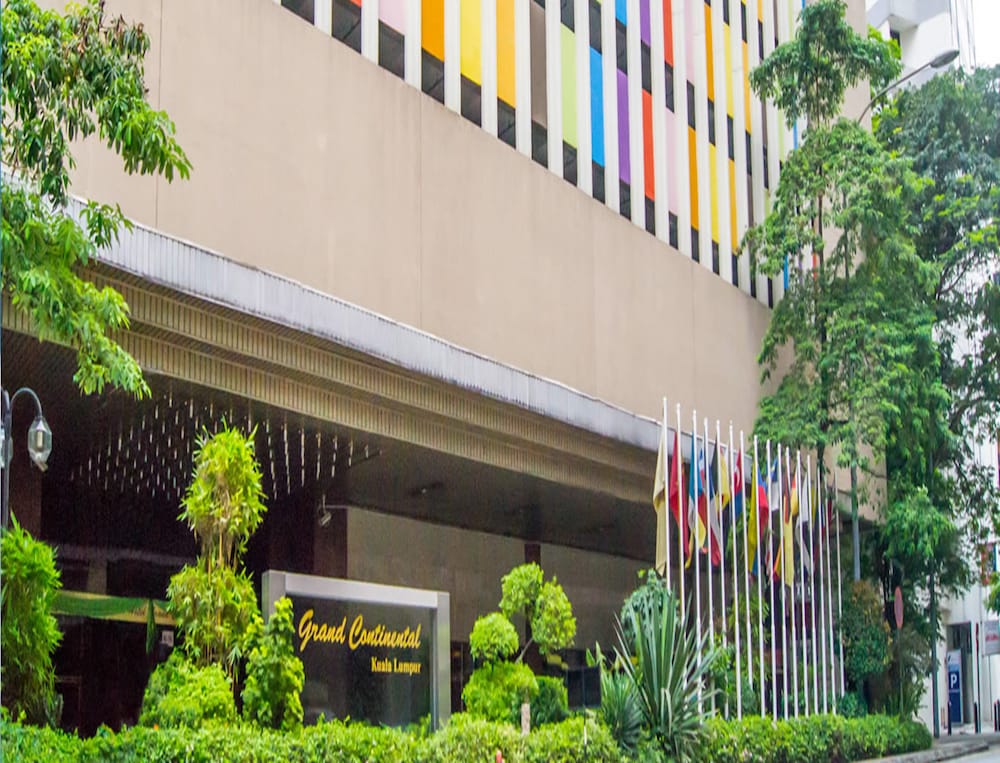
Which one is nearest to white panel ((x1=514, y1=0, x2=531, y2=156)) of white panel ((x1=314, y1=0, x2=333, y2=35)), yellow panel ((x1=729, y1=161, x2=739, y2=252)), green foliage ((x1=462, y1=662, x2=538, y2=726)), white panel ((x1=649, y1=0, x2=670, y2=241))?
white panel ((x1=649, y1=0, x2=670, y2=241))

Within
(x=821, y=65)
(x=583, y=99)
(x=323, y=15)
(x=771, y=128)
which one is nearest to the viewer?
(x=323, y=15)

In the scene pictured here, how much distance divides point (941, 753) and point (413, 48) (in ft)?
58.6

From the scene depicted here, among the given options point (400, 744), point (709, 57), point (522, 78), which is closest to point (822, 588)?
point (522, 78)

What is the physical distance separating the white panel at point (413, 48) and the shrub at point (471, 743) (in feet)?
35.9

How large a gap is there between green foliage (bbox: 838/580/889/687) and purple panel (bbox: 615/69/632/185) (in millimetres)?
9650

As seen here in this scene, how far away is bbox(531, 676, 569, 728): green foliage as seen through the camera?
18.3 meters

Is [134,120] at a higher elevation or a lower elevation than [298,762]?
higher

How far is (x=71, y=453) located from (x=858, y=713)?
52.8ft

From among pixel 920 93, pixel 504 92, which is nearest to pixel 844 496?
pixel 920 93

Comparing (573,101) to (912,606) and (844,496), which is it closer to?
(844,496)

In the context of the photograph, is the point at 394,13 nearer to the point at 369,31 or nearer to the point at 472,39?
the point at 369,31

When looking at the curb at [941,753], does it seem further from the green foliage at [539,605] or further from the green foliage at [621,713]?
the green foliage at [539,605]

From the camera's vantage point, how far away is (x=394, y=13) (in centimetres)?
2300

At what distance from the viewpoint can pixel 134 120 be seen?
11.0m
